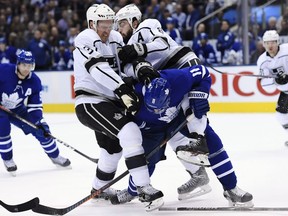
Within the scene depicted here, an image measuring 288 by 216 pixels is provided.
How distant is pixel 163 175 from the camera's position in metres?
5.15

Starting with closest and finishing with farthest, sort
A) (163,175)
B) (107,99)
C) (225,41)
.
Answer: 1. (107,99)
2. (163,175)
3. (225,41)

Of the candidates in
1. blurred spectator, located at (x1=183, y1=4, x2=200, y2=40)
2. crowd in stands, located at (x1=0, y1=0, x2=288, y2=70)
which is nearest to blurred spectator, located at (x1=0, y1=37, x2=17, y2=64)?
crowd in stands, located at (x1=0, y1=0, x2=288, y2=70)

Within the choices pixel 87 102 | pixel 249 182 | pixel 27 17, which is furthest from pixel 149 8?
pixel 87 102

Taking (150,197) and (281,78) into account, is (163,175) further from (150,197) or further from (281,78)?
(281,78)

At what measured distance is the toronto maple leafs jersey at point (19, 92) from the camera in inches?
217

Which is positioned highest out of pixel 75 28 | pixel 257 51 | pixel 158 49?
pixel 158 49

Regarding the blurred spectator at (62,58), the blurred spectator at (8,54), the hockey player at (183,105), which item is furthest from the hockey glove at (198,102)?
the blurred spectator at (8,54)

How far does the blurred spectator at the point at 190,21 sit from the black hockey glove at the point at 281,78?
430 cm

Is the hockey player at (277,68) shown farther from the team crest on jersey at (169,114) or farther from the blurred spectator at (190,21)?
the blurred spectator at (190,21)

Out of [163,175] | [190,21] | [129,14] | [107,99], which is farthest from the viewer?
[190,21]

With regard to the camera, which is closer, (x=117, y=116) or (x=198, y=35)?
(x=117, y=116)

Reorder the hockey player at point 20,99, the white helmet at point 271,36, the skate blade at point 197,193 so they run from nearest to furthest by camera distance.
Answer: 1. the skate blade at point 197,193
2. the hockey player at point 20,99
3. the white helmet at point 271,36

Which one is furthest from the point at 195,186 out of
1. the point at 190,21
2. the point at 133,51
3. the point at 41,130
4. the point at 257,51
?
the point at 190,21

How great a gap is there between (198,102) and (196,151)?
10.6 inches
